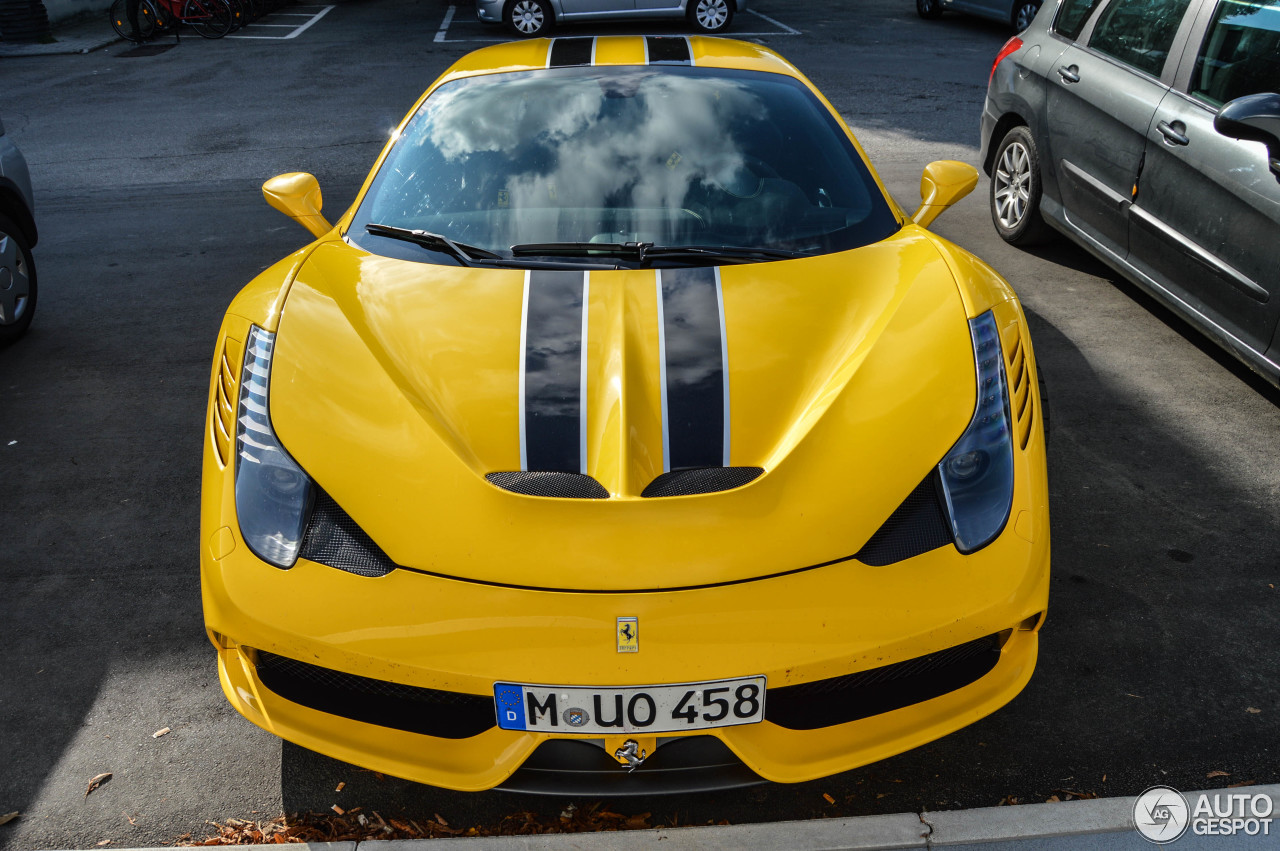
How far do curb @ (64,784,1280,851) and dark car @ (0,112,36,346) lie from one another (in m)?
3.54

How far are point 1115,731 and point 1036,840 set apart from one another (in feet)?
1.58

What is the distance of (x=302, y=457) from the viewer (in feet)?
6.68

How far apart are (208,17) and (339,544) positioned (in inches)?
625

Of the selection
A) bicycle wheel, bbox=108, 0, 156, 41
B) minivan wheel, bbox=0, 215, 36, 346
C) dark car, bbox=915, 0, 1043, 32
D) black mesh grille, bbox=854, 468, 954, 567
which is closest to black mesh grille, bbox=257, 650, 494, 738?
black mesh grille, bbox=854, 468, 954, 567

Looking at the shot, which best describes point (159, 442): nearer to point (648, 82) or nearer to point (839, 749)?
point (648, 82)

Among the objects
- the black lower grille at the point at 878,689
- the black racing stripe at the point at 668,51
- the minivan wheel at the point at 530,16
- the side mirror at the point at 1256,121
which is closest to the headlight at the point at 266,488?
the black lower grille at the point at 878,689

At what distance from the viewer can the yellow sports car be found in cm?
177

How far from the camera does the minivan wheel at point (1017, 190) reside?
17.2 feet

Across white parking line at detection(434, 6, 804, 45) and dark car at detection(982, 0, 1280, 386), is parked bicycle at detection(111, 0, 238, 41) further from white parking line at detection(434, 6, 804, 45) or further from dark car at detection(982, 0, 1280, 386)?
dark car at detection(982, 0, 1280, 386)

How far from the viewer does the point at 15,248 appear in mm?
4609

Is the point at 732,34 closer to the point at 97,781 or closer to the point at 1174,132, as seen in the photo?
the point at 1174,132

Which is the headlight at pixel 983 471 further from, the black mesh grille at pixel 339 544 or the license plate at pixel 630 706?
the black mesh grille at pixel 339 544

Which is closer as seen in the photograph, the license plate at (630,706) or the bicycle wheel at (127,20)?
the license plate at (630,706)

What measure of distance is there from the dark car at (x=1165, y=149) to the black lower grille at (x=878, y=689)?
7.72 feet
